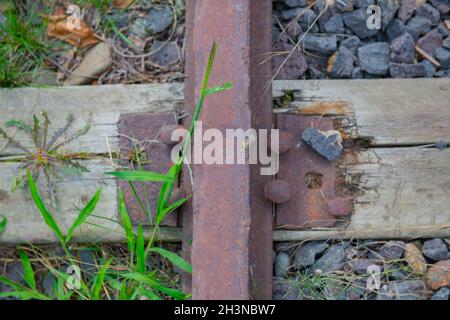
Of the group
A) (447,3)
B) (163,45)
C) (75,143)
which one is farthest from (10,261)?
(447,3)

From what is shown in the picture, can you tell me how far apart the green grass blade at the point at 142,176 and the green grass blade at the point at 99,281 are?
39cm

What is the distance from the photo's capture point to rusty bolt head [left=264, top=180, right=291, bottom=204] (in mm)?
2451

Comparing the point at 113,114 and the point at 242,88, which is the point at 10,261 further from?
the point at 242,88

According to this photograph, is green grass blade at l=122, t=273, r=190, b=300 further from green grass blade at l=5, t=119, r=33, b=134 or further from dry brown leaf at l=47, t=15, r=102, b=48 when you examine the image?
dry brown leaf at l=47, t=15, r=102, b=48

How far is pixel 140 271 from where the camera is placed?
2.53 meters

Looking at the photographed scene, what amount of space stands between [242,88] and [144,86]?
63 cm

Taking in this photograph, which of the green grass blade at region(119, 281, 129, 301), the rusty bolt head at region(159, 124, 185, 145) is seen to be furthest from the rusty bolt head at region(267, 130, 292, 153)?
the green grass blade at region(119, 281, 129, 301)

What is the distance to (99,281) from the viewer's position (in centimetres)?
254

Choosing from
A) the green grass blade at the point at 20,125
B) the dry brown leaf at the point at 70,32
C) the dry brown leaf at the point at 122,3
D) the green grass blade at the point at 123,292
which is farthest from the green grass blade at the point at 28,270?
the dry brown leaf at the point at 122,3

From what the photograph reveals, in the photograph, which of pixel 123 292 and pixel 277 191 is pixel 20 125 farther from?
pixel 277 191

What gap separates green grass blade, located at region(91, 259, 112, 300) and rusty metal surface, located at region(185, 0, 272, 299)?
0.47 m

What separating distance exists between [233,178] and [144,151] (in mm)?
577

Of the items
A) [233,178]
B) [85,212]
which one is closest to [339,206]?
[233,178]

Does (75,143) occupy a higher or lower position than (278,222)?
higher
